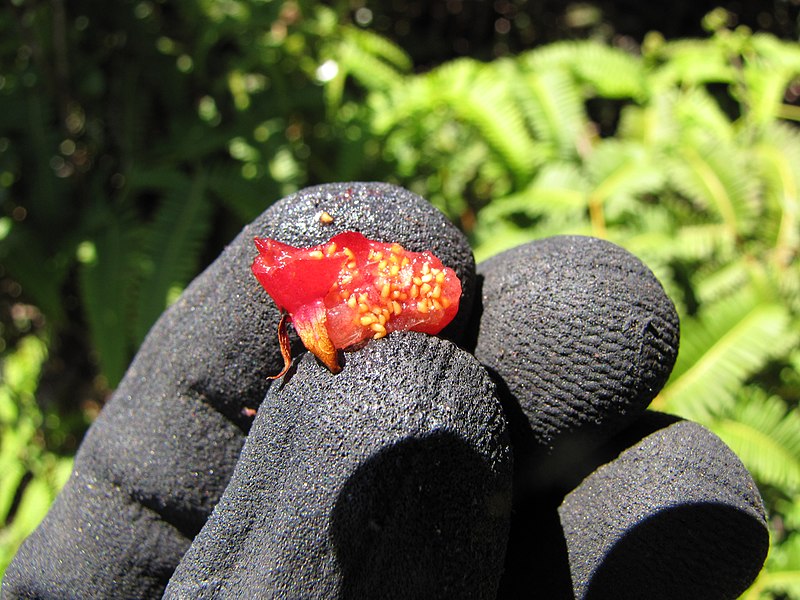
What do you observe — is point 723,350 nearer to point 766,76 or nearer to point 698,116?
point 698,116

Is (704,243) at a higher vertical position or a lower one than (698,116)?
lower

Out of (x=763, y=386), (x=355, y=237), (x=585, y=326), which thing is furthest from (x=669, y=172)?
(x=355, y=237)

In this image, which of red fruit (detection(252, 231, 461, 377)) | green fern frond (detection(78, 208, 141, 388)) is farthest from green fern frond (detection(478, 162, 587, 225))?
red fruit (detection(252, 231, 461, 377))

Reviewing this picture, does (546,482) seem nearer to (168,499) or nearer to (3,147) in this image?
(168,499)

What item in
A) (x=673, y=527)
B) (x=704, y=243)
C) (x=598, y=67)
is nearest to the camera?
(x=673, y=527)

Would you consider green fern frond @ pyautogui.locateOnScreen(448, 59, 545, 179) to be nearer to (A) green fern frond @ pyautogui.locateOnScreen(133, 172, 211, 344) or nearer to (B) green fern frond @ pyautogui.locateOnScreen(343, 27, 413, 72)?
(B) green fern frond @ pyautogui.locateOnScreen(343, 27, 413, 72)

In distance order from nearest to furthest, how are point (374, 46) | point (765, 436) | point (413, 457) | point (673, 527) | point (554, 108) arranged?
point (413, 457) → point (673, 527) → point (765, 436) → point (554, 108) → point (374, 46)

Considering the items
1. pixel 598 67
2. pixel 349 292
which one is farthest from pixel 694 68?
pixel 349 292
